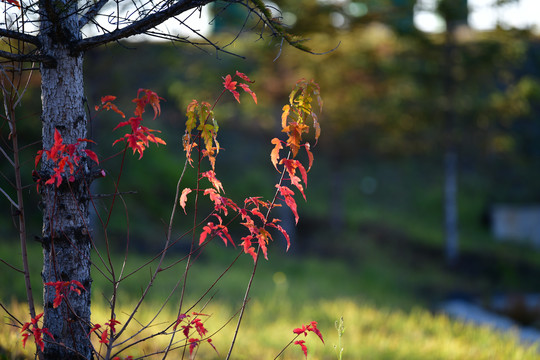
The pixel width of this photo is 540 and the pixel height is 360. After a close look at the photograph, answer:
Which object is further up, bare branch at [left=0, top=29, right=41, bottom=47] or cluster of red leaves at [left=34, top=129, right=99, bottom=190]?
bare branch at [left=0, top=29, right=41, bottom=47]

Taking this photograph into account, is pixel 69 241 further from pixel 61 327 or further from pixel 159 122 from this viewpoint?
pixel 159 122

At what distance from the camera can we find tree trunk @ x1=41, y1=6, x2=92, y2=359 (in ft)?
7.85

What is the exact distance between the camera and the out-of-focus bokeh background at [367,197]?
8961 millimetres

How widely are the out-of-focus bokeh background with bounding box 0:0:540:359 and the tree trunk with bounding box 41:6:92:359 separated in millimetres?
4092

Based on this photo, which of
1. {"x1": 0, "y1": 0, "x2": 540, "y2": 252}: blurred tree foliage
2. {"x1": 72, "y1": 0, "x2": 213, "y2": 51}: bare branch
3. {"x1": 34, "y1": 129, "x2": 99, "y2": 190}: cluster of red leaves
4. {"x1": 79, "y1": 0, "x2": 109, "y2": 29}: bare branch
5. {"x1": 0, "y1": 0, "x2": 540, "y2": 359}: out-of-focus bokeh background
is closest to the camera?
{"x1": 34, "y1": 129, "x2": 99, "y2": 190}: cluster of red leaves

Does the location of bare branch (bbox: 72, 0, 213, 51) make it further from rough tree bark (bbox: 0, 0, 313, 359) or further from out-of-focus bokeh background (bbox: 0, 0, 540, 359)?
out-of-focus bokeh background (bbox: 0, 0, 540, 359)

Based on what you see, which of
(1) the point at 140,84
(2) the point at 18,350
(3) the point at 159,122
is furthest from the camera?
(3) the point at 159,122

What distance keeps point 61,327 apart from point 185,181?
11.2m

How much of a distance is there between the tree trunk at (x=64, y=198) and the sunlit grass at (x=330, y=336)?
1143 millimetres

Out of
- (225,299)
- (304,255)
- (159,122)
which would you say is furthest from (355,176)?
(225,299)

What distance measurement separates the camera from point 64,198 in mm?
2404

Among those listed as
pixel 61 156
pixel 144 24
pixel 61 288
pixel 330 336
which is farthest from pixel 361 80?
pixel 61 288

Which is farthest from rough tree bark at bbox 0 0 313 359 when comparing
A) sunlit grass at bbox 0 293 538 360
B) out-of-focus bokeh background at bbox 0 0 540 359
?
out-of-focus bokeh background at bbox 0 0 540 359

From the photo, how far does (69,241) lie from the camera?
233cm
